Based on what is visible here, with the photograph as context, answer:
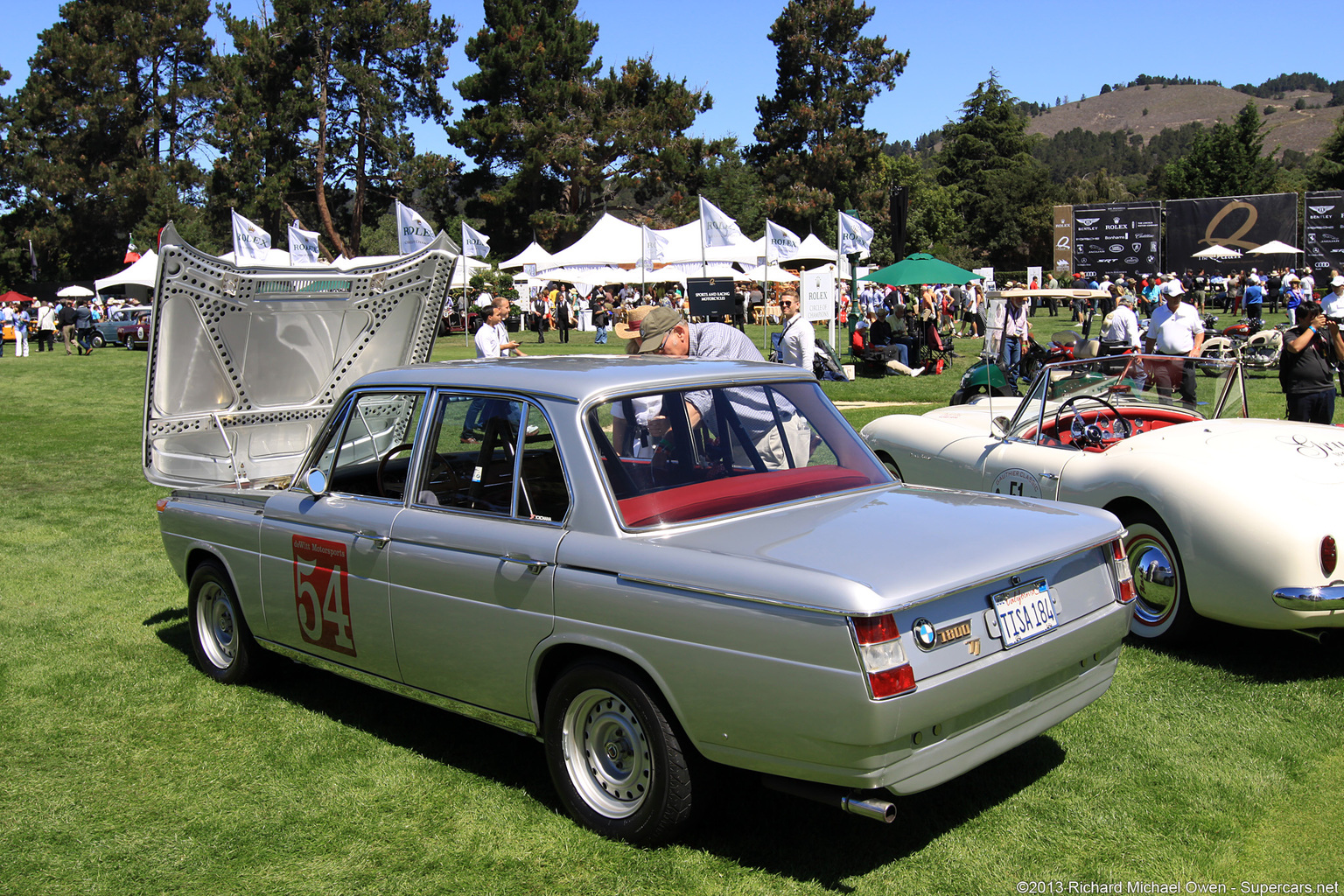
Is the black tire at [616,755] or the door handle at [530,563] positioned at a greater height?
the door handle at [530,563]

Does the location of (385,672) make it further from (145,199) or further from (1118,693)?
(145,199)

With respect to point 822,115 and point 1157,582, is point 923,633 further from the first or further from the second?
point 822,115

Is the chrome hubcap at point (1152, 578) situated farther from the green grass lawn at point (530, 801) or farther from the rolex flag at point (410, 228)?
the rolex flag at point (410, 228)

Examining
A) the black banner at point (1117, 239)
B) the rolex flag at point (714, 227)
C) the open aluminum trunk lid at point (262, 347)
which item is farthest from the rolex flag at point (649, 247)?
the black banner at point (1117, 239)

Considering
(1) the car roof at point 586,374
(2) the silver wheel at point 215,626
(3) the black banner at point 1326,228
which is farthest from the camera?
(3) the black banner at point 1326,228

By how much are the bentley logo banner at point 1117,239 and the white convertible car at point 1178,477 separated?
129 feet

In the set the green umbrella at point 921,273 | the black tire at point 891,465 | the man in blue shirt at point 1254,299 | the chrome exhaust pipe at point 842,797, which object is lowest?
the chrome exhaust pipe at point 842,797

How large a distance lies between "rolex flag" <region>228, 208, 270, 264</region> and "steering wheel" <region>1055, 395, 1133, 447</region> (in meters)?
21.9

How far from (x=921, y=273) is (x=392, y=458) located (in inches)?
759

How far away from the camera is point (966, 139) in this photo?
283 feet

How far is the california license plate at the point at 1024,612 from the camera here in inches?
129

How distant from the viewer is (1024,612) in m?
3.37

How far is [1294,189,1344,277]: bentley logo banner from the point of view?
130 ft

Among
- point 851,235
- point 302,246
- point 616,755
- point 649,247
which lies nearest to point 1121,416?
point 616,755
